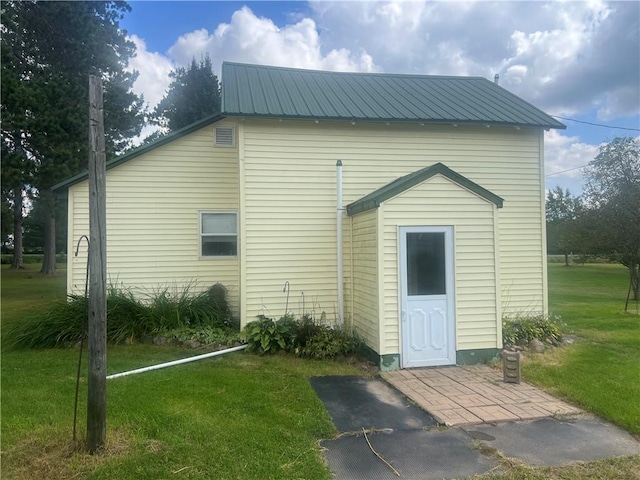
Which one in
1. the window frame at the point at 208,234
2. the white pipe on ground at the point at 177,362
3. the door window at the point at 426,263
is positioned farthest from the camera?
the window frame at the point at 208,234

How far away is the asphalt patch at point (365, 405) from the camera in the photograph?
4410 mm

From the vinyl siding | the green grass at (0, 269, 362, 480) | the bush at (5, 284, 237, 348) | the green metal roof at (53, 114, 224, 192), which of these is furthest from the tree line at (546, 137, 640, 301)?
the green metal roof at (53, 114, 224, 192)

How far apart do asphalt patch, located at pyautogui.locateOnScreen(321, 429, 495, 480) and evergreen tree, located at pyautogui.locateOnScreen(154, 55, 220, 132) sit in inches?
1153

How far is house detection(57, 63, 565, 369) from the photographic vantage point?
661 cm

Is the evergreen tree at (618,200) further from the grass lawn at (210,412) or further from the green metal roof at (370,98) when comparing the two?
the grass lawn at (210,412)

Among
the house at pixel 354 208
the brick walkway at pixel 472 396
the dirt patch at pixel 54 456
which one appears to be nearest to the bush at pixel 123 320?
the house at pixel 354 208

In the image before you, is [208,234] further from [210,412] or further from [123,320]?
[210,412]

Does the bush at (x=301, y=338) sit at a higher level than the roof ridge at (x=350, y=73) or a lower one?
lower

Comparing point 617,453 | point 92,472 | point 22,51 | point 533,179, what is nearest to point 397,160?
point 533,179

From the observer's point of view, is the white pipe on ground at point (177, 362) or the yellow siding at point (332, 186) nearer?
the white pipe on ground at point (177, 362)

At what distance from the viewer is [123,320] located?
318 inches

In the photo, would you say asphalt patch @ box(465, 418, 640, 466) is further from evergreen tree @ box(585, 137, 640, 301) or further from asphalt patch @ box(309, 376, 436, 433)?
evergreen tree @ box(585, 137, 640, 301)

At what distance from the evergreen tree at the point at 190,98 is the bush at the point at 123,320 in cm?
2412

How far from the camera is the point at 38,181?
1481cm
